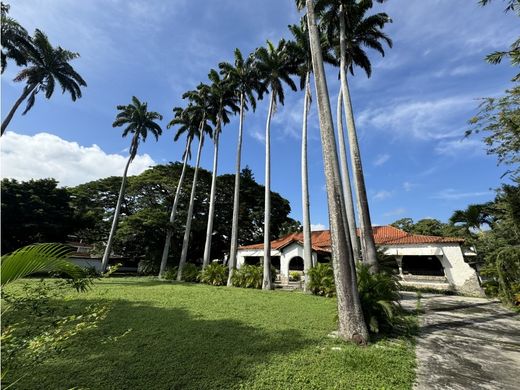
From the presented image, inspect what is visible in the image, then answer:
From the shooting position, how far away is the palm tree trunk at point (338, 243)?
6.63m

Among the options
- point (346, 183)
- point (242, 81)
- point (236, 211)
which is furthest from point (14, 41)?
point (346, 183)

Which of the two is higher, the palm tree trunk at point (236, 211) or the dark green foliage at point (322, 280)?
the palm tree trunk at point (236, 211)

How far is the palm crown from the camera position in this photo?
28328 mm

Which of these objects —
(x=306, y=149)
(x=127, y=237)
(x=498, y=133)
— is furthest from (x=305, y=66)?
(x=127, y=237)

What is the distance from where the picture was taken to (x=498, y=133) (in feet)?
33.6

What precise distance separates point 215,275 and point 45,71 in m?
23.3

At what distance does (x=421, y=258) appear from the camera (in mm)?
23344

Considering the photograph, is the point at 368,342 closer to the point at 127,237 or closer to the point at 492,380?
the point at 492,380

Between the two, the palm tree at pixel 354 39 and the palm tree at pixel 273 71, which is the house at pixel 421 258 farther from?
the palm tree at pixel 273 71

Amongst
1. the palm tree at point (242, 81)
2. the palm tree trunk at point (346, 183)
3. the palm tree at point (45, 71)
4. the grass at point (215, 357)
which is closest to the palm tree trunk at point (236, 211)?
the palm tree at point (242, 81)

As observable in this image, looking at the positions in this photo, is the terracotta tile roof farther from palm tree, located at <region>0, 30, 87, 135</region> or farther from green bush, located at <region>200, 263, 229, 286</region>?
palm tree, located at <region>0, 30, 87, 135</region>

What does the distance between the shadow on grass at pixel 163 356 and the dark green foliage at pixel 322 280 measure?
7037 mm

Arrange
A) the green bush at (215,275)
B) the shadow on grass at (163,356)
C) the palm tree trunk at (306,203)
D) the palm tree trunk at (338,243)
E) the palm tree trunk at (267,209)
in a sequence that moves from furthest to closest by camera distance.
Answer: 1. the green bush at (215,275)
2. the palm tree trunk at (267,209)
3. the palm tree trunk at (306,203)
4. the palm tree trunk at (338,243)
5. the shadow on grass at (163,356)

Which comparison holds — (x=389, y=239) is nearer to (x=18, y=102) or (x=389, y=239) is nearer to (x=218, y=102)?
(x=218, y=102)
